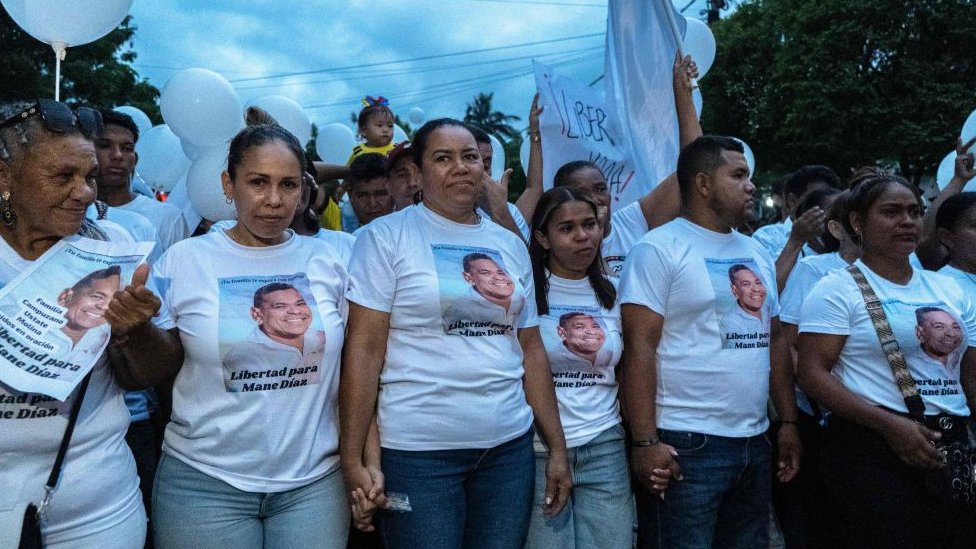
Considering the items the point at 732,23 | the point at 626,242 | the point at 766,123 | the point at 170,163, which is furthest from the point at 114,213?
the point at 732,23

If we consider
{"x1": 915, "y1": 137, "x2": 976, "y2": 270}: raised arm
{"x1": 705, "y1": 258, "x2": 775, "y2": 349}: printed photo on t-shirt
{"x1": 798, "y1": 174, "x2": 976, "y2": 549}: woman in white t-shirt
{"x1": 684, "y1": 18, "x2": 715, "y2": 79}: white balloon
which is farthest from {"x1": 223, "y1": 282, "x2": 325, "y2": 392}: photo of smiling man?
{"x1": 684, "y1": 18, "x2": 715, "y2": 79}: white balloon

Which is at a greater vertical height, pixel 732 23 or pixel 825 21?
pixel 732 23

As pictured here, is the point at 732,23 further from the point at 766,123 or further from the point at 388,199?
the point at 388,199

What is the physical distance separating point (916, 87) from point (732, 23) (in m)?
8.58

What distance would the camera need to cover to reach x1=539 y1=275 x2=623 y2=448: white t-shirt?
320cm

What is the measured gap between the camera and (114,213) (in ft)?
12.1

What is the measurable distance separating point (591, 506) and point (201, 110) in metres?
3.60

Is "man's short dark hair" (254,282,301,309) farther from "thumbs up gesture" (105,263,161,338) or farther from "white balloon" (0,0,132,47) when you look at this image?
"white balloon" (0,0,132,47)

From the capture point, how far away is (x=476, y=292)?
279 centimetres

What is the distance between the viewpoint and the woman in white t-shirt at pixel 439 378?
266 cm

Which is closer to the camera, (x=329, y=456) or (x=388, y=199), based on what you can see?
(x=329, y=456)

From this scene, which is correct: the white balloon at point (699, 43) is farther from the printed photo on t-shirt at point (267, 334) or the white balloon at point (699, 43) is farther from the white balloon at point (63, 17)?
the printed photo on t-shirt at point (267, 334)

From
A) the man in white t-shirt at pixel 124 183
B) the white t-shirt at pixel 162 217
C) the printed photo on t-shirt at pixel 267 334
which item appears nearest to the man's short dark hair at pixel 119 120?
the man in white t-shirt at pixel 124 183

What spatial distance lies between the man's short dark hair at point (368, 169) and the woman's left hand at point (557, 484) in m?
2.20
